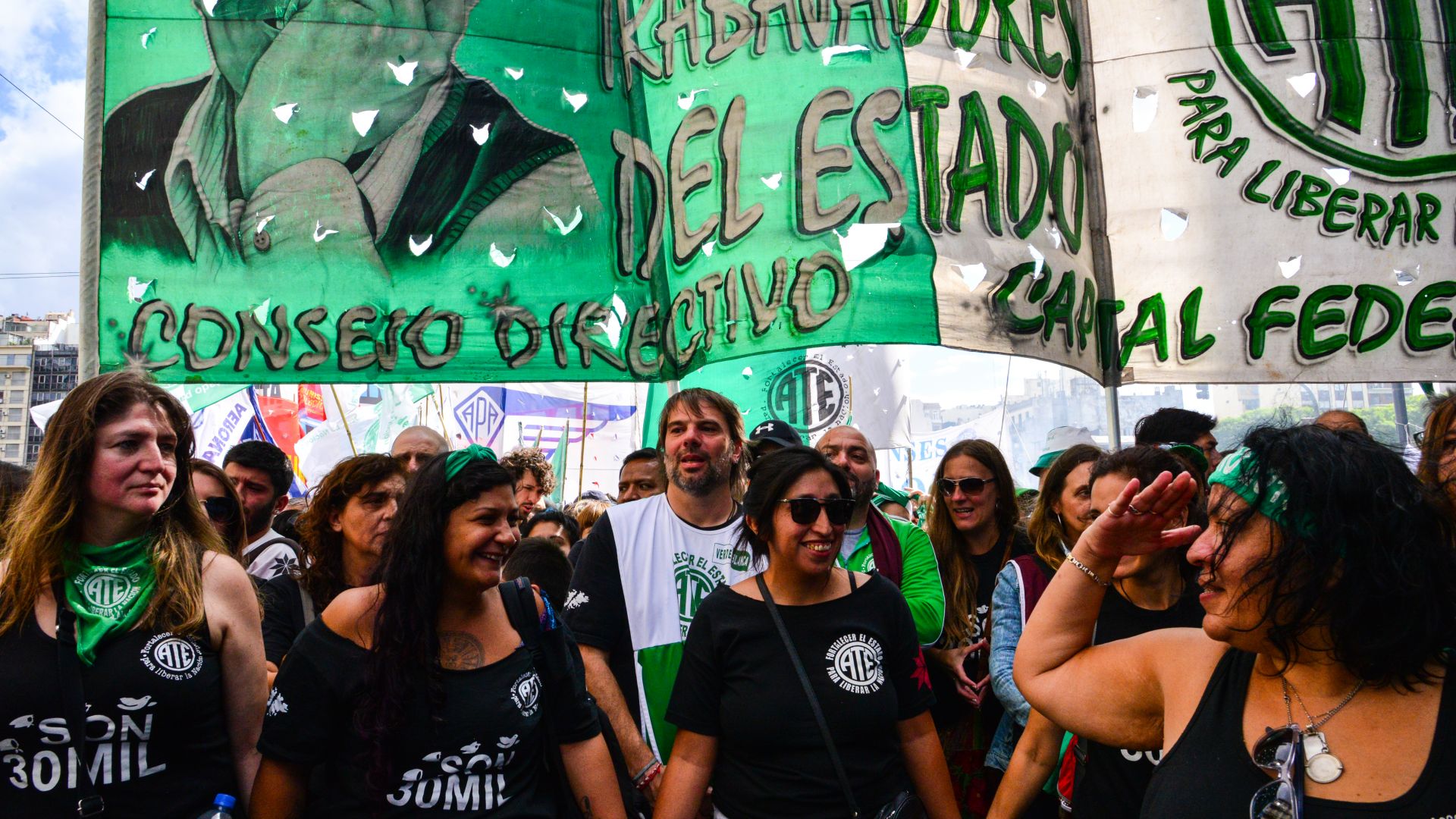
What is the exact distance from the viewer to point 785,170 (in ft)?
19.0

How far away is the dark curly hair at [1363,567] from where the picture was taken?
4.98ft

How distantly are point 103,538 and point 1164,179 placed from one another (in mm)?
5778

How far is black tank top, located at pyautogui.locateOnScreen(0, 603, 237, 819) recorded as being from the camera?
204 cm

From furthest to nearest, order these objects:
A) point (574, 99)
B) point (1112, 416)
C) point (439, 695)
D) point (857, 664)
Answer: point (1112, 416)
point (574, 99)
point (857, 664)
point (439, 695)

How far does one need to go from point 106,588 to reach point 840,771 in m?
1.67

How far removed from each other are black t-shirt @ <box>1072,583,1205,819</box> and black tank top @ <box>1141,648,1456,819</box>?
24.8 inches

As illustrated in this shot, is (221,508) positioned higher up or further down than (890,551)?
higher up

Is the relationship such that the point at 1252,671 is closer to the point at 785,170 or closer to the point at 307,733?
the point at 307,733

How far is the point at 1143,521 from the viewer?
5.95 ft

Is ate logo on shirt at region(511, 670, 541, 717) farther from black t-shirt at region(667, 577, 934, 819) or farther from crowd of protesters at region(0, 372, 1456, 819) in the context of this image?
black t-shirt at region(667, 577, 934, 819)

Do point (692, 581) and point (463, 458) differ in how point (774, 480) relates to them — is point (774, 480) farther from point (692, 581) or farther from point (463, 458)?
point (463, 458)

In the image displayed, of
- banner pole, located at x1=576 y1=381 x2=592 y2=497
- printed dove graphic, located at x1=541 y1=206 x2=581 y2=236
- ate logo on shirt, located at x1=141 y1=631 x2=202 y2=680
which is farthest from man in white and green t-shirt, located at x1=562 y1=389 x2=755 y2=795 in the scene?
printed dove graphic, located at x1=541 y1=206 x2=581 y2=236

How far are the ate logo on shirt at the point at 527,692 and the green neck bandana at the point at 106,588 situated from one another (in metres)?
0.78

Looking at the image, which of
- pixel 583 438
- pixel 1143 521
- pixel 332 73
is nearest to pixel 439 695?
pixel 1143 521
